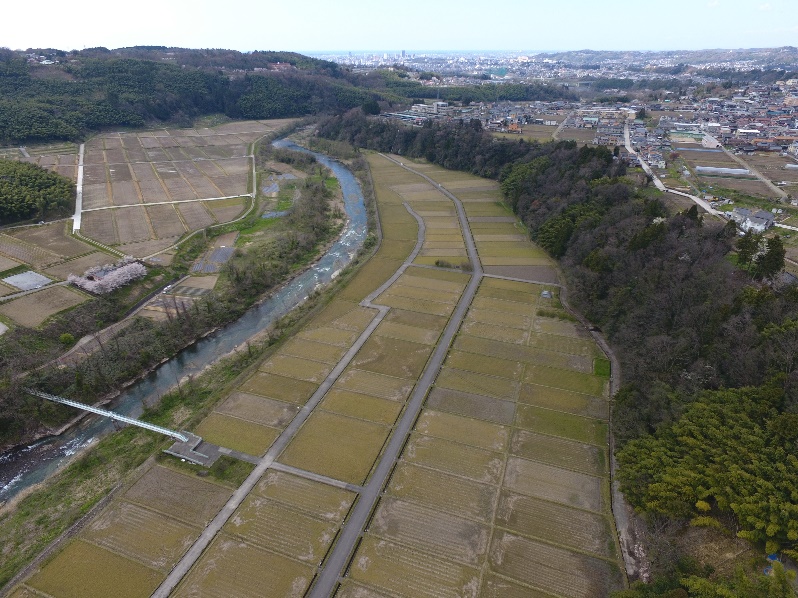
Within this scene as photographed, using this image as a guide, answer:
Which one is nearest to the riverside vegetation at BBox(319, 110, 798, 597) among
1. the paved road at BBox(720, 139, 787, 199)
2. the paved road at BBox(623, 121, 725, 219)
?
the paved road at BBox(623, 121, 725, 219)

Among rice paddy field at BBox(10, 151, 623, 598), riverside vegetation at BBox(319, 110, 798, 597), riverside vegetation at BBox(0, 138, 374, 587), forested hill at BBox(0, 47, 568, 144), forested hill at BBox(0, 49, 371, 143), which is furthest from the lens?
forested hill at BBox(0, 47, 568, 144)

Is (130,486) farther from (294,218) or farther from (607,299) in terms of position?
(294,218)

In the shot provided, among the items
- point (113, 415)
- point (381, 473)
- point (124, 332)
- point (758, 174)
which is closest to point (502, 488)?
point (381, 473)

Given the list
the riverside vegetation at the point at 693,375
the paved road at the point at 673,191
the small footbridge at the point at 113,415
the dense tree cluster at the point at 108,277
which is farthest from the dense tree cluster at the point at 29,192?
the paved road at the point at 673,191

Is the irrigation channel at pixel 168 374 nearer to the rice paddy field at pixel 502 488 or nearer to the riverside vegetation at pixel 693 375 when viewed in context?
the rice paddy field at pixel 502 488

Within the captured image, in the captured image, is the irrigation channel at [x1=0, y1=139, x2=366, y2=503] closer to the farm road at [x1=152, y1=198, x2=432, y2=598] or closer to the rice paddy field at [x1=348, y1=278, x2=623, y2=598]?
the farm road at [x1=152, y1=198, x2=432, y2=598]
